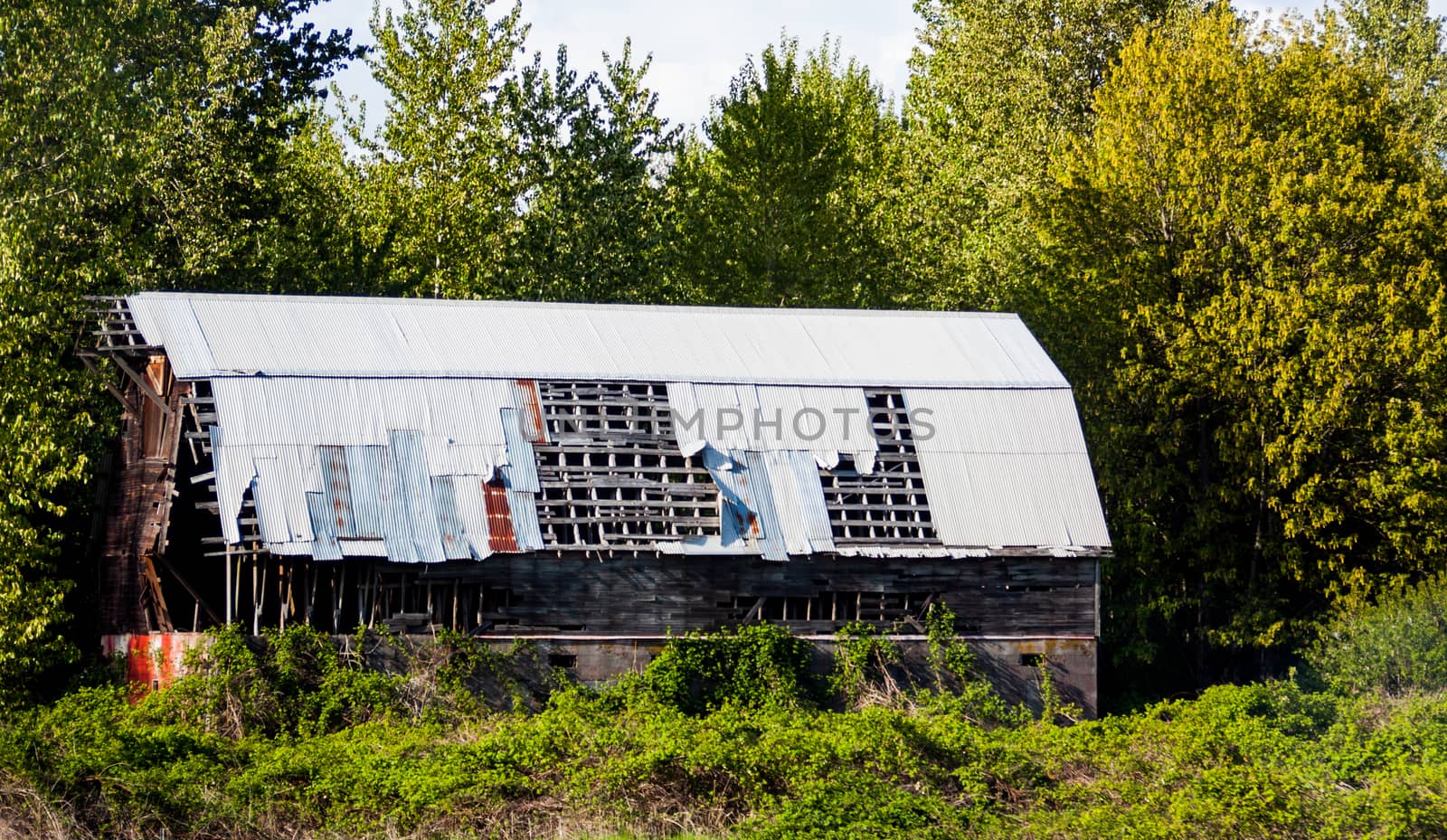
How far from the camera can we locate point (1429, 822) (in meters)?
17.3

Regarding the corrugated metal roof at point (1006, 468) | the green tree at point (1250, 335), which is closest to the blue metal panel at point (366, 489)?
the corrugated metal roof at point (1006, 468)

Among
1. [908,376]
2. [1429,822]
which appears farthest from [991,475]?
[1429,822]

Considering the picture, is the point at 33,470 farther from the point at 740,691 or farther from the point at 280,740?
the point at 740,691

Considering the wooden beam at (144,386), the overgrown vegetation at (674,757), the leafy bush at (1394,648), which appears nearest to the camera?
the overgrown vegetation at (674,757)

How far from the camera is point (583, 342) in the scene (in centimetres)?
2677

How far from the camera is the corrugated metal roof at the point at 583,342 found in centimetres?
2503

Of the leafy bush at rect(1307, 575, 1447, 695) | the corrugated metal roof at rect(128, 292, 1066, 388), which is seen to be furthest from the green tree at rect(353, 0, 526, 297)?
the leafy bush at rect(1307, 575, 1447, 695)

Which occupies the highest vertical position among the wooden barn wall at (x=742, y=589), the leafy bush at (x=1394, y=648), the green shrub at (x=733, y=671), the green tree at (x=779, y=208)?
the green tree at (x=779, y=208)

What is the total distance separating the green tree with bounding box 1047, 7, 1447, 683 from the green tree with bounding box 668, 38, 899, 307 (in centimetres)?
920

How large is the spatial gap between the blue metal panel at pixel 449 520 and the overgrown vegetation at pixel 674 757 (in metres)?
1.31

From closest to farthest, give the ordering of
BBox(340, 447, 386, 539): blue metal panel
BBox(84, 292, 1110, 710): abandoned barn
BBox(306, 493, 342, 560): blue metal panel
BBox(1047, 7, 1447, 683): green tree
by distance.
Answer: BBox(306, 493, 342, 560): blue metal panel → BBox(340, 447, 386, 539): blue metal panel → BBox(84, 292, 1110, 710): abandoned barn → BBox(1047, 7, 1447, 683): green tree

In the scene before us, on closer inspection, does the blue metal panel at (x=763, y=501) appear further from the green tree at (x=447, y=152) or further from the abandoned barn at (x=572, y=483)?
the green tree at (x=447, y=152)

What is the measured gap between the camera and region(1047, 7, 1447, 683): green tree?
29266mm

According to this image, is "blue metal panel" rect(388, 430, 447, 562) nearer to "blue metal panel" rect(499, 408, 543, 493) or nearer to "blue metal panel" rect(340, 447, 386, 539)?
"blue metal panel" rect(340, 447, 386, 539)
